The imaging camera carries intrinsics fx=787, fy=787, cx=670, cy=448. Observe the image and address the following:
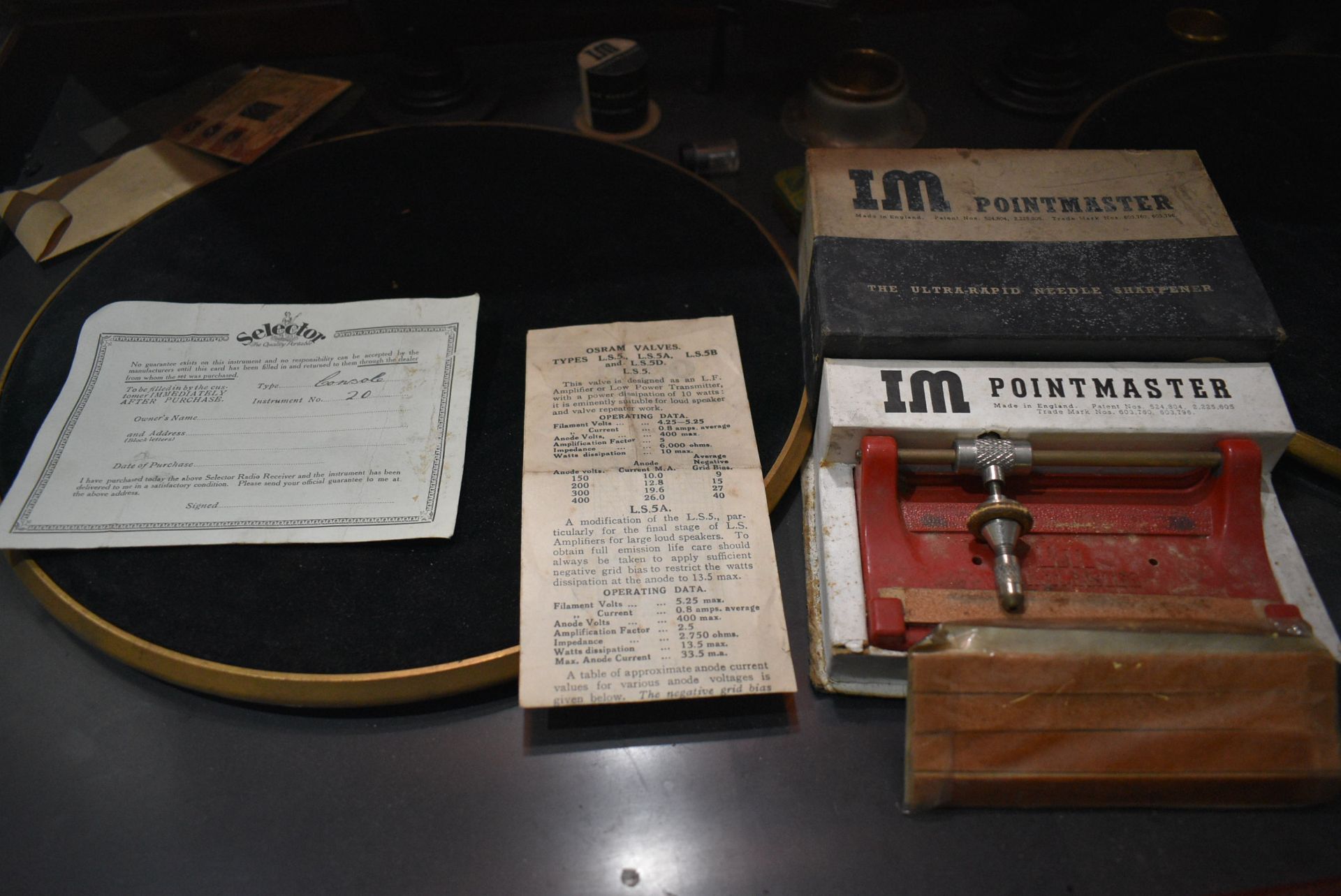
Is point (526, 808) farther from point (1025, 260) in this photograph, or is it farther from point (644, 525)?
point (1025, 260)

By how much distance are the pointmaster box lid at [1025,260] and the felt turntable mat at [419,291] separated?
12cm

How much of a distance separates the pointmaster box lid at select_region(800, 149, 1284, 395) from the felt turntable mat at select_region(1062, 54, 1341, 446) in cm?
14

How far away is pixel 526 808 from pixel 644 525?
0.25 metres

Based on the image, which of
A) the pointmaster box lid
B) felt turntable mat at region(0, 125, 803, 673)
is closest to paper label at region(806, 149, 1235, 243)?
the pointmaster box lid

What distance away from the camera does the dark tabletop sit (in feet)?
1.92

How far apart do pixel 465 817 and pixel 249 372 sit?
499 mm

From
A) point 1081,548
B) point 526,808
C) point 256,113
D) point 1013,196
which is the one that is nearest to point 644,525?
point 526,808

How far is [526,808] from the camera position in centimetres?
62

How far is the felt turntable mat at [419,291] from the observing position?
0.66 metres

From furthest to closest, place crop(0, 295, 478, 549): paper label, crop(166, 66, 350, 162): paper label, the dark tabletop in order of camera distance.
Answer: crop(166, 66, 350, 162): paper label < crop(0, 295, 478, 549): paper label < the dark tabletop

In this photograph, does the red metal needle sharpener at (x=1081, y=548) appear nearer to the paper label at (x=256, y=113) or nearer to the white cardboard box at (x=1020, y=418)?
the white cardboard box at (x=1020, y=418)

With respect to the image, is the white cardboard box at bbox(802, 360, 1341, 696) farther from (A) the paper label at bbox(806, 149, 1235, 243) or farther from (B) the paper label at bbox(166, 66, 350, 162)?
(B) the paper label at bbox(166, 66, 350, 162)

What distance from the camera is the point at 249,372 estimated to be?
2.67 ft

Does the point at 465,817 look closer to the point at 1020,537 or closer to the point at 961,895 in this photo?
the point at 961,895
